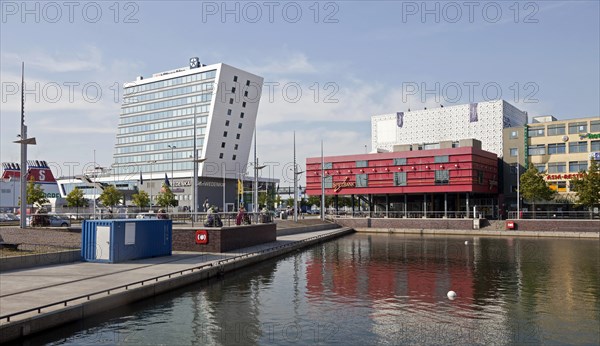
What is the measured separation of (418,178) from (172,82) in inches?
2825

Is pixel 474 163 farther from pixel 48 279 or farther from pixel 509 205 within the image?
pixel 48 279

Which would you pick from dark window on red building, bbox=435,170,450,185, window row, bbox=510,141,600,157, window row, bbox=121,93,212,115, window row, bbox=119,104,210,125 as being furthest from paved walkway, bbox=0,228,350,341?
window row, bbox=121,93,212,115

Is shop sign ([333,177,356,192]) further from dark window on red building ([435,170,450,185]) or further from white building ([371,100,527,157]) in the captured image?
dark window on red building ([435,170,450,185])

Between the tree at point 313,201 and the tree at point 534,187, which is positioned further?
the tree at point 313,201

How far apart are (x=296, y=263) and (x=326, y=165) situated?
2386 inches

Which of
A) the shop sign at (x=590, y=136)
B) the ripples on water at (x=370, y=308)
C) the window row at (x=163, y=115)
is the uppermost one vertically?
the window row at (x=163, y=115)

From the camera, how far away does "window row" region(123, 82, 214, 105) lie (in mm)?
121825

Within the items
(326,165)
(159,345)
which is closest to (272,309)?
(159,345)

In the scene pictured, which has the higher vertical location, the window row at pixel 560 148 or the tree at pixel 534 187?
the window row at pixel 560 148

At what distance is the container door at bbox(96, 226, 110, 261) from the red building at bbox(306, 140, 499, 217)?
57.3 meters

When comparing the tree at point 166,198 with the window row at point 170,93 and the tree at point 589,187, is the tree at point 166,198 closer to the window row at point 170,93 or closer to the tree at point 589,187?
the window row at point 170,93

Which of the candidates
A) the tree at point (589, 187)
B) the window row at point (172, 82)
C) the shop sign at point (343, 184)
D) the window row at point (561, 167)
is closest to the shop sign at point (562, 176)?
the window row at point (561, 167)

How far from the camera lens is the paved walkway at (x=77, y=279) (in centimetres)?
1797

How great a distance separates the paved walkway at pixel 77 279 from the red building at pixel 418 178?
2208 inches
